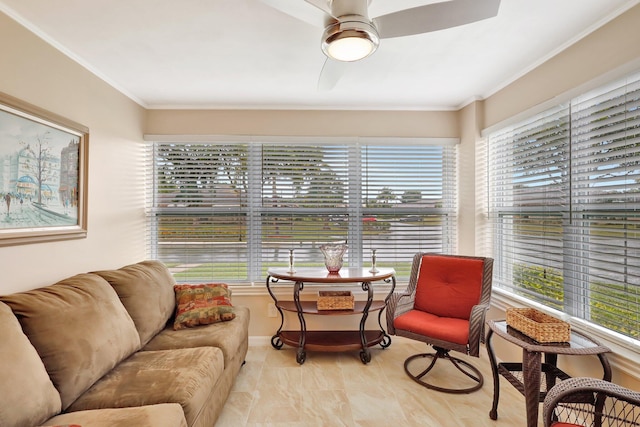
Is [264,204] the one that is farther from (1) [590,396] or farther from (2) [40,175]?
(1) [590,396]

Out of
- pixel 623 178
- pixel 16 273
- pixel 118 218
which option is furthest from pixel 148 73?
pixel 623 178

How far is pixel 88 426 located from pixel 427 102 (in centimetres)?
358

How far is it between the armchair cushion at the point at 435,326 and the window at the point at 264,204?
905mm

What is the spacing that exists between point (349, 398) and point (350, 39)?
2376 mm

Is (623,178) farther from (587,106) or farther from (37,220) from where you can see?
(37,220)

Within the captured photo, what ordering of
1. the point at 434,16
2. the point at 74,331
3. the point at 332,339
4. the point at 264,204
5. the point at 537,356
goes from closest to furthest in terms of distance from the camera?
1. the point at 434,16
2. the point at 74,331
3. the point at 537,356
4. the point at 332,339
5. the point at 264,204

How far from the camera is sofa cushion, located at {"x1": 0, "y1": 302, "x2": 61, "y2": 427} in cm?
124

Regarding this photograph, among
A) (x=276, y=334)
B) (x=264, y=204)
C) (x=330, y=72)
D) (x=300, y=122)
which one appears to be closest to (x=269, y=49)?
(x=330, y=72)

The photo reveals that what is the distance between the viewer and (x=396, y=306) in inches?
108

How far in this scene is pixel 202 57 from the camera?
2373mm

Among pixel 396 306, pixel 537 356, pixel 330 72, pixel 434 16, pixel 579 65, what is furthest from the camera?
pixel 396 306

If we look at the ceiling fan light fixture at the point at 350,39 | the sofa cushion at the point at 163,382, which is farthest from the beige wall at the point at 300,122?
the sofa cushion at the point at 163,382

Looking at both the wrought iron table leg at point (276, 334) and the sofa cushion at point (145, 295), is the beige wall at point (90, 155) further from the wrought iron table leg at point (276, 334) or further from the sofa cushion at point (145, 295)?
the wrought iron table leg at point (276, 334)

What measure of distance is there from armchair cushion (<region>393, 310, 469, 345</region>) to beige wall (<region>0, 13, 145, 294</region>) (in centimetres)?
255
